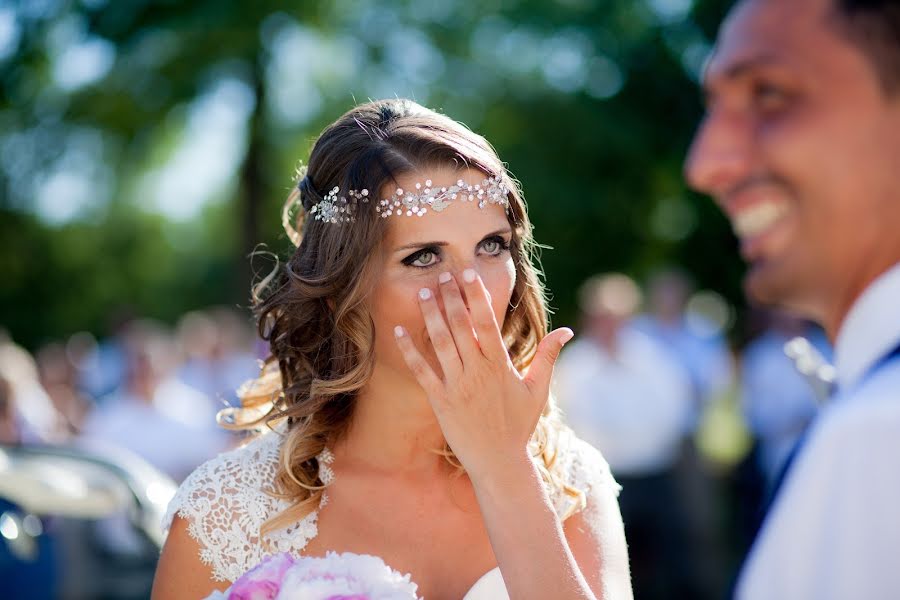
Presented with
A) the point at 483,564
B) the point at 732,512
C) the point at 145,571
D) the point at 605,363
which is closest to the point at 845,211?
the point at 483,564

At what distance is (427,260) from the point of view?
259cm

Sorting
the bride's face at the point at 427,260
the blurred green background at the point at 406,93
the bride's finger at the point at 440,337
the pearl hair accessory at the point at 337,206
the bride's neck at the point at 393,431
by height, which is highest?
the blurred green background at the point at 406,93

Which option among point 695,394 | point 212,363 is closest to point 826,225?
point 695,394

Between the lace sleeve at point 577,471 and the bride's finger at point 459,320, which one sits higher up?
the bride's finger at point 459,320

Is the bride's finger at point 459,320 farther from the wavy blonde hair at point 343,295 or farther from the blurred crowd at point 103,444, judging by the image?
the blurred crowd at point 103,444

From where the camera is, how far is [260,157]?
43.8ft

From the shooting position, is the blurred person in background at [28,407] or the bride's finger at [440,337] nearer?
the bride's finger at [440,337]

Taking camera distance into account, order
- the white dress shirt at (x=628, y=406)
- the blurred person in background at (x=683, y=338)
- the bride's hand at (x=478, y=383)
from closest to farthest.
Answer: the bride's hand at (x=478, y=383) → the white dress shirt at (x=628, y=406) → the blurred person in background at (x=683, y=338)

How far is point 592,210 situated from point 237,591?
40.4 feet

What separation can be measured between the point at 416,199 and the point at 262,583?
1.18 metres

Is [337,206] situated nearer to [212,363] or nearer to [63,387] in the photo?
[212,363]

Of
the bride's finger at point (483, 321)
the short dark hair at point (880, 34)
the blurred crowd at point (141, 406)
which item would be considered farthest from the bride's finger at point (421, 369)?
the blurred crowd at point (141, 406)

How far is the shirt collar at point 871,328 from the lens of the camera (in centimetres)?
123

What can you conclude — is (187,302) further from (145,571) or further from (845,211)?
(845,211)
